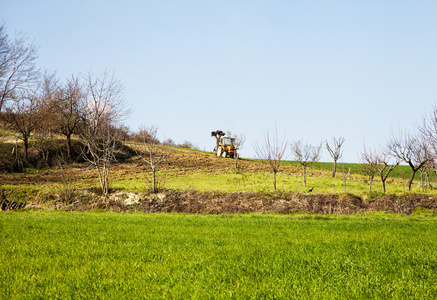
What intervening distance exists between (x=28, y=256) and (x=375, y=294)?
6520 mm

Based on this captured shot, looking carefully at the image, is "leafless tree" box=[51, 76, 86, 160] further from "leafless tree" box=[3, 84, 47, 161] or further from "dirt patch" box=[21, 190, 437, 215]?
"dirt patch" box=[21, 190, 437, 215]

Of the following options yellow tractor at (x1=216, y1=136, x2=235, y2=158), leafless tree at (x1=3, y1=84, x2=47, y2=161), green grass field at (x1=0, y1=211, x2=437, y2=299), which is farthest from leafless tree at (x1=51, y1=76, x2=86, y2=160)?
green grass field at (x1=0, y1=211, x2=437, y2=299)

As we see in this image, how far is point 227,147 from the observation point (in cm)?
4503

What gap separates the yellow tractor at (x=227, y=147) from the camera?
44969 millimetres

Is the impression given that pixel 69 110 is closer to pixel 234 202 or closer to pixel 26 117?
pixel 26 117

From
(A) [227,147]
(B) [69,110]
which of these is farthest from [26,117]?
(A) [227,147]

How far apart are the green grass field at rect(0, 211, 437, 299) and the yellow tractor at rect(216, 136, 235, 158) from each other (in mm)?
35336

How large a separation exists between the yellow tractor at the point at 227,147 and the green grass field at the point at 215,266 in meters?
35.3

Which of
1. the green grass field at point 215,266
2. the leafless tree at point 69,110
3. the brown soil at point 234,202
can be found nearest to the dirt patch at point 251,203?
the brown soil at point 234,202

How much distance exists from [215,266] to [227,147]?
39.2 meters

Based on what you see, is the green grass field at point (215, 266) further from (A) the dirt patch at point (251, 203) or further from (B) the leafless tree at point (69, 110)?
(B) the leafless tree at point (69, 110)

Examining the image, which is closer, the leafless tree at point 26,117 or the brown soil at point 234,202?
the brown soil at point 234,202

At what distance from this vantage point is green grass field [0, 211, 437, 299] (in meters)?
4.64

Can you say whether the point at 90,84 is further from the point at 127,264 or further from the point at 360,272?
the point at 360,272
